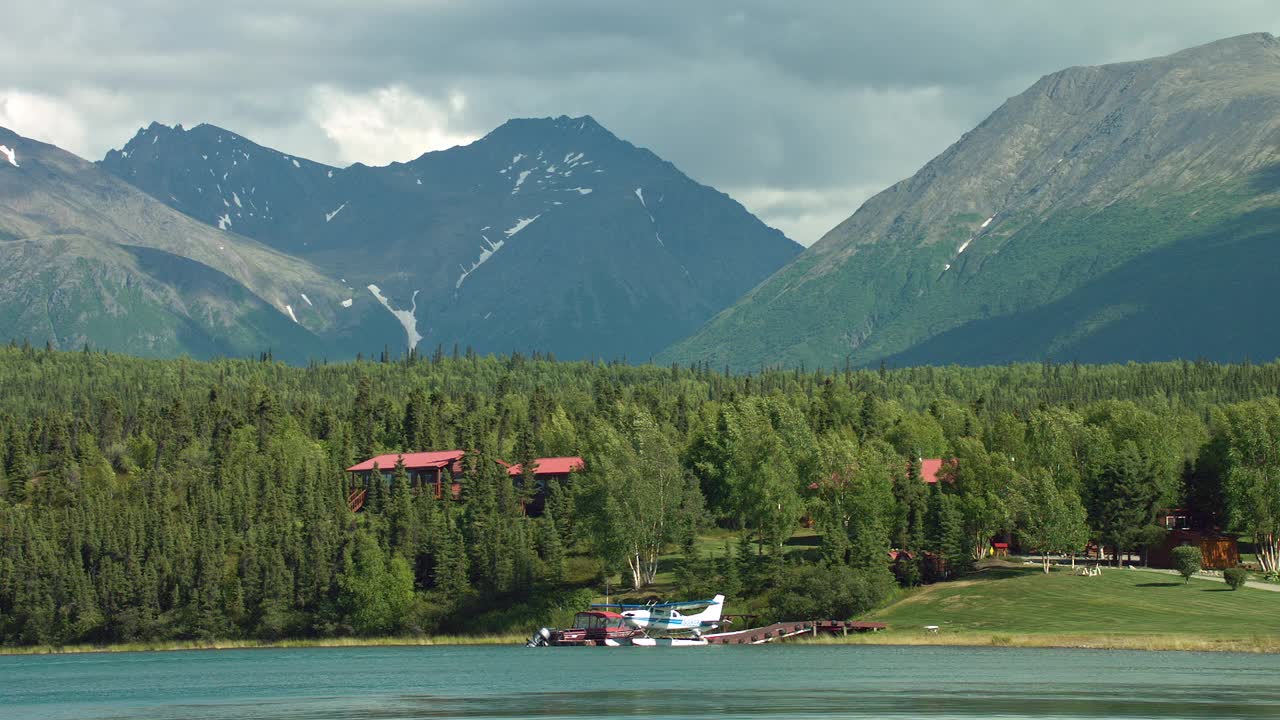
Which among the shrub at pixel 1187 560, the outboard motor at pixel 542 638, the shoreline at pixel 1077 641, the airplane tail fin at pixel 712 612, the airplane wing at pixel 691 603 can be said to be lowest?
the shoreline at pixel 1077 641

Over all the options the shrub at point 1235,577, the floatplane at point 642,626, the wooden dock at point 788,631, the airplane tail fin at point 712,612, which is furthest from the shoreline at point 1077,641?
the shrub at point 1235,577

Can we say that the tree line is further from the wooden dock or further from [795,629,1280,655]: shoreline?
[795,629,1280,655]: shoreline

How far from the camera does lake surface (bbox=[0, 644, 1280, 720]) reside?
265 ft

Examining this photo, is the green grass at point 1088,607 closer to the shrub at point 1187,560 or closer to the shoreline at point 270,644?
the shrub at point 1187,560

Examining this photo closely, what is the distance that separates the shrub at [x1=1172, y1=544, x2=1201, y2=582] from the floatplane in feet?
129

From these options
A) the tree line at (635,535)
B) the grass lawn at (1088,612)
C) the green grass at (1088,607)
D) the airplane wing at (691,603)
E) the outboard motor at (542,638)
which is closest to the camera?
the grass lawn at (1088,612)

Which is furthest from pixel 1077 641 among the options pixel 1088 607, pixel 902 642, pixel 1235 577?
pixel 1235 577

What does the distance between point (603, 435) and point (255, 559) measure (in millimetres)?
41699

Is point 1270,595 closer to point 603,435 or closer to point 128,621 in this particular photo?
point 603,435

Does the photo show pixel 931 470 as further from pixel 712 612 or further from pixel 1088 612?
pixel 1088 612

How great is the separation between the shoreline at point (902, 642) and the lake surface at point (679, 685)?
294 centimetres

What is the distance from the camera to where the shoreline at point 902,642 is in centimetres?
11561

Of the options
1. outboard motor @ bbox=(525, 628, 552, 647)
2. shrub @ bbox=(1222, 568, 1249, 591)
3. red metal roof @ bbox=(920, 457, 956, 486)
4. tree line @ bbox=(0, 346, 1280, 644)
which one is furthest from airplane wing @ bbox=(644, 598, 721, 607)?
shrub @ bbox=(1222, 568, 1249, 591)

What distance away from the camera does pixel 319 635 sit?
166 meters
